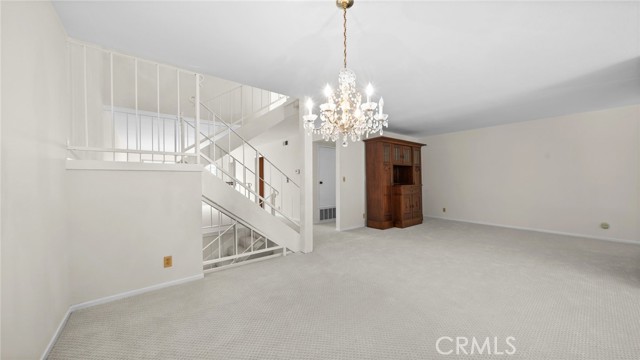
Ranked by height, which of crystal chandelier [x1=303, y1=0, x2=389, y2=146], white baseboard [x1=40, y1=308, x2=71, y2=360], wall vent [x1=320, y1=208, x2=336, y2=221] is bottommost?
white baseboard [x1=40, y1=308, x2=71, y2=360]

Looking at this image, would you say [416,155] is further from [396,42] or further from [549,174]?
[396,42]

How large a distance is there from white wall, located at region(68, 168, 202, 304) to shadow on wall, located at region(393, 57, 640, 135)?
14.4 ft

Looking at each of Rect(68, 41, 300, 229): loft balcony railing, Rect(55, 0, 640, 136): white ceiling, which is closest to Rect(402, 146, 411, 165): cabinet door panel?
Rect(55, 0, 640, 136): white ceiling

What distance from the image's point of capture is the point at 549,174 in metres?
4.89

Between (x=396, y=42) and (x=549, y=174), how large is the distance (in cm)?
475

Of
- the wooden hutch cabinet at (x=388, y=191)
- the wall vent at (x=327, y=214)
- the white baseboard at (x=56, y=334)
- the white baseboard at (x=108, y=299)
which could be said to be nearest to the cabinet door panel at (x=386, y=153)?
the wooden hutch cabinet at (x=388, y=191)

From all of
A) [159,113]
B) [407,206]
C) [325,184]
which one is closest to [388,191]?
[407,206]

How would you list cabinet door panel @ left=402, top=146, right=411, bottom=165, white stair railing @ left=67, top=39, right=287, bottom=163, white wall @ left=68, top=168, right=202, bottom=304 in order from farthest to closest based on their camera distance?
cabinet door panel @ left=402, top=146, right=411, bottom=165, white stair railing @ left=67, top=39, right=287, bottom=163, white wall @ left=68, top=168, right=202, bottom=304

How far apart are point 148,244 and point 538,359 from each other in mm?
3124

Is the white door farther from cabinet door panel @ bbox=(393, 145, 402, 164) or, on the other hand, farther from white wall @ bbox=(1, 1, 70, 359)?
white wall @ bbox=(1, 1, 70, 359)

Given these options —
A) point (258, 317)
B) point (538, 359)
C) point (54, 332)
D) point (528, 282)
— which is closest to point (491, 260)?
point (528, 282)

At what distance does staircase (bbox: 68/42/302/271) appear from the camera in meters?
2.81

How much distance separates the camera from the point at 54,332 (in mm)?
1715

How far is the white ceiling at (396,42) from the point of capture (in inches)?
70.6
